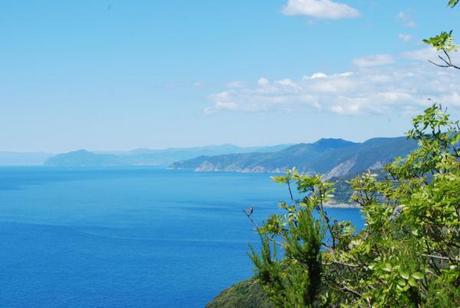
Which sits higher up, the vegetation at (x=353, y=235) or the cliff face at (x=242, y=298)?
the vegetation at (x=353, y=235)

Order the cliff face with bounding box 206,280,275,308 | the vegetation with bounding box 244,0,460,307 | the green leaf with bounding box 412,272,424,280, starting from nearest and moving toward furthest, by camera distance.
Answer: the green leaf with bounding box 412,272,424,280 → the vegetation with bounding box 244,0,460,307 → the cliff face with bounding box 206,280,275,308

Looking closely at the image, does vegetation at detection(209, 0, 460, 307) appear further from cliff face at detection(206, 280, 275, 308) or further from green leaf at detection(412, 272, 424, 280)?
cliff face at detection(206, 280, 275, 308)

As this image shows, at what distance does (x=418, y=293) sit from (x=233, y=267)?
14864 centimetres

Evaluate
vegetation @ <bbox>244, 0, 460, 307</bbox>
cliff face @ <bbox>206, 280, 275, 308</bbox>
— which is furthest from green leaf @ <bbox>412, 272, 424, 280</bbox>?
cliff face @ <bbox>206, 280, 275, 308</bbox>

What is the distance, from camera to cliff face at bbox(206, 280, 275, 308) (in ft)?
344

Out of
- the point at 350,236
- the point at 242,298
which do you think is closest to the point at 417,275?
the point at 350,236

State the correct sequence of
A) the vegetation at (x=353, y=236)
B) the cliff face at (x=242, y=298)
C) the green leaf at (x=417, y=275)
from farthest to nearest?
the cliff face at (x=242, y=298) < the vegetation at (x=353, y=236) < the green leaf at (x=417, y=275)

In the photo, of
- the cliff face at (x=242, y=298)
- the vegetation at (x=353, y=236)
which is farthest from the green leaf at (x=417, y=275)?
the cliff face at (x=242, y=298)

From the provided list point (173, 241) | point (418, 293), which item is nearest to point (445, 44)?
point (418, 293)

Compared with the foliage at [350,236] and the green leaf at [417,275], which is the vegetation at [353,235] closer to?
the foliage at [350,236]

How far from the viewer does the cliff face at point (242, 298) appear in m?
105

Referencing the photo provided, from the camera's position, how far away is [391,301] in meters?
9.68

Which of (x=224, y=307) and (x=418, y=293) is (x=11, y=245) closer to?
(x=224, y=307)

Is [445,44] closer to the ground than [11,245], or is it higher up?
higher up
